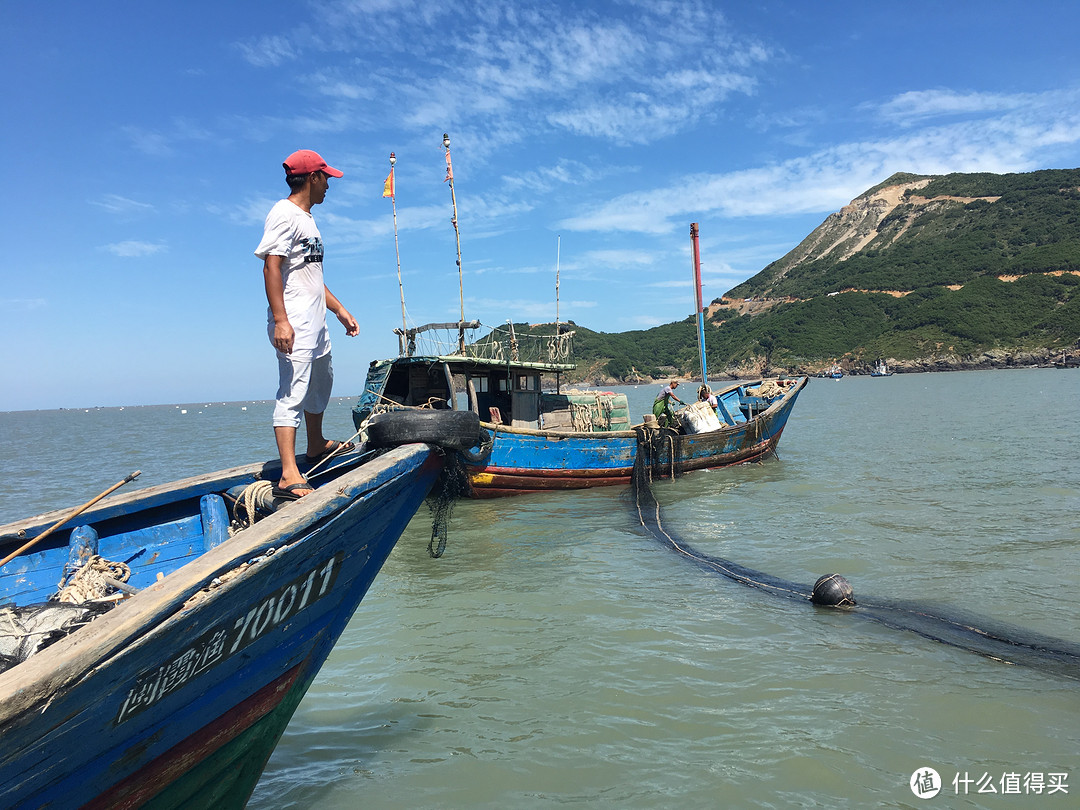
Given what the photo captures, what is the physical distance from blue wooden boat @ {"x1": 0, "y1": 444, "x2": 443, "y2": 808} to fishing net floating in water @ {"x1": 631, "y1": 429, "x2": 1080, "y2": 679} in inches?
172

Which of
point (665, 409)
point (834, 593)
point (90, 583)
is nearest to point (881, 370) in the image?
point (665, 409)

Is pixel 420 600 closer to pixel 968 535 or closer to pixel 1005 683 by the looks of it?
pixel 1005 683

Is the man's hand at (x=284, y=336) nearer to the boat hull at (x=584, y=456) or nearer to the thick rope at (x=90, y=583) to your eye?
the thick rope at (x=90, y=583)

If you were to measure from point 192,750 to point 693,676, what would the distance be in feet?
10.8

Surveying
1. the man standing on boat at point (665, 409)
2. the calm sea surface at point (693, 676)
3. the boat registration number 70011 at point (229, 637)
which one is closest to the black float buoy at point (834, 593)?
the calm sea surface at point (693, 676)

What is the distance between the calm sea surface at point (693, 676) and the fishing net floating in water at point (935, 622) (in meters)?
0.16

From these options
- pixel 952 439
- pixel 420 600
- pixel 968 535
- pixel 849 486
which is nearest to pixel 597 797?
pixel 420 600

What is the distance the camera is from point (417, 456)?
3006 millimetres

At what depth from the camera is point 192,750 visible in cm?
236

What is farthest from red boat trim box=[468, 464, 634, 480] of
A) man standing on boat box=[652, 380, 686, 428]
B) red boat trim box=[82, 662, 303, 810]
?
red boat trim box=[82, 662, 303, 810]

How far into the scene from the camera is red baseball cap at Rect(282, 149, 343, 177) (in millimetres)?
3260

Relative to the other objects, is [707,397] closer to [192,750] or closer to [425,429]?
[425,429]

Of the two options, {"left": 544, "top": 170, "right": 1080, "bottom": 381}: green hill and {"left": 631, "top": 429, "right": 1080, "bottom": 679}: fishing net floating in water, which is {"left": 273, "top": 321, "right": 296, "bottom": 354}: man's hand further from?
{"left": 544, "top": 170, "right": 1080, "bottom": 381}: green hill

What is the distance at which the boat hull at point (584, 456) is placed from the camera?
483 inches
